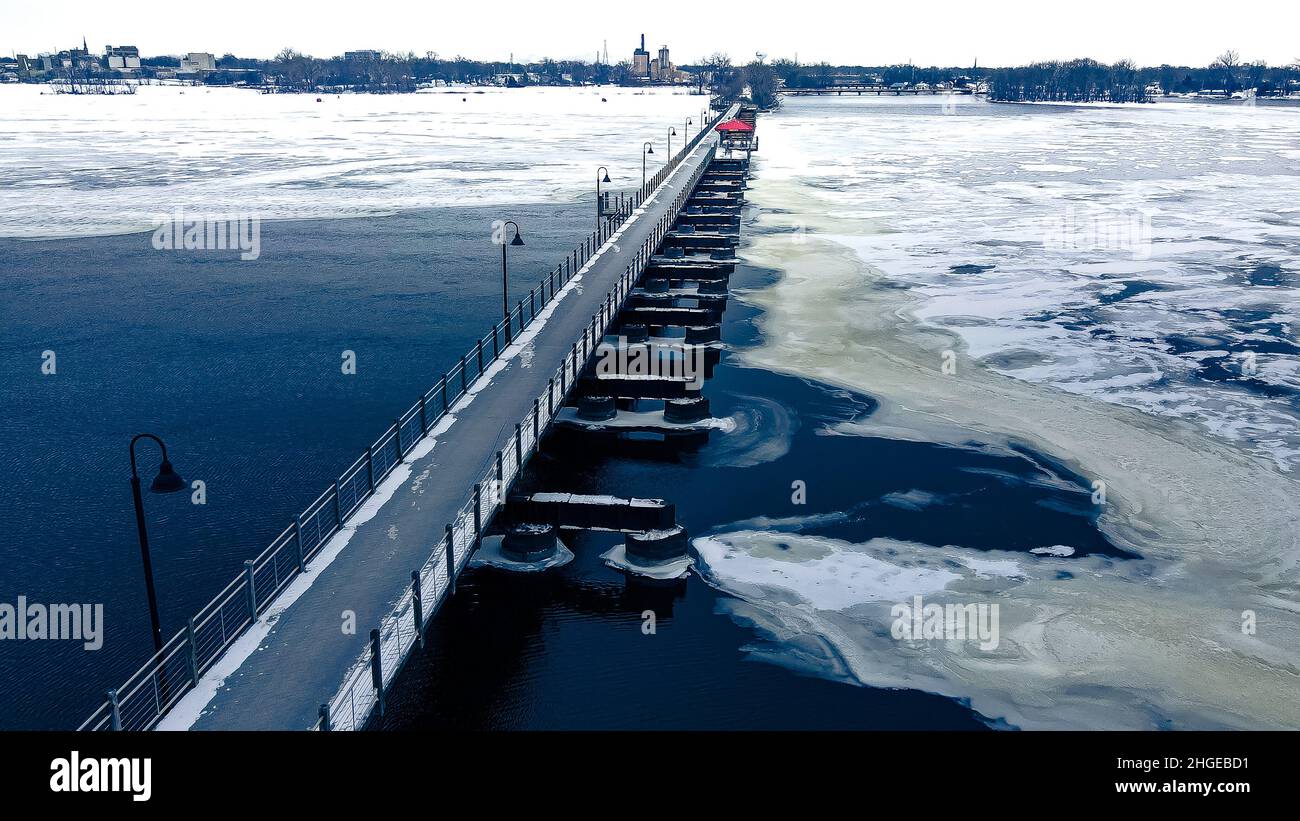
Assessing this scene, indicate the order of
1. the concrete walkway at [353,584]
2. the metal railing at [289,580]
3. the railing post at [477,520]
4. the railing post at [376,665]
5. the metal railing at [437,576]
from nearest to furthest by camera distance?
the concrete walkway at [353,584] < the metal railing at [437,576] < the railing post at [376,665] < the metal railing at [289,580] < the railing post at [477,520]

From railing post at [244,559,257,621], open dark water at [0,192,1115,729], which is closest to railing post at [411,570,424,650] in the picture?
open dark water at [0,192,1115,729]

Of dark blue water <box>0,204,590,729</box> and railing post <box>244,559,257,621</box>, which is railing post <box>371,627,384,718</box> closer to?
railing post <box>244,559,257,621</box>

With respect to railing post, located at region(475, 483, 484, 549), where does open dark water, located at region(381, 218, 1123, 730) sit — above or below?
below

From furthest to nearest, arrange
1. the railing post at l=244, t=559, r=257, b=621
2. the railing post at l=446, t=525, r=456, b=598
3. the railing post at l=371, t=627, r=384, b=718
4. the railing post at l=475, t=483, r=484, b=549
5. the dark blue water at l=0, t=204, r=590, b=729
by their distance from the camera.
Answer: the dark blue water at l=0, t=204, r=590, b=729 → the railing post at l=475, t=483, r=484, b=549 → the railing post at l=446, t=525, r=456, b=598 → the railing post at l=244, t=559, r=257, b=621 → the railing post at l=371, t=627, r=384, b=718

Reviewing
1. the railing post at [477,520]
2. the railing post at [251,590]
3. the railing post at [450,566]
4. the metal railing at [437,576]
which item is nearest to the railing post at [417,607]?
the metal railing at [437,576]

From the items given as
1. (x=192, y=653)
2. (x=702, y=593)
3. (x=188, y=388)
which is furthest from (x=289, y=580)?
(x=188, y=388)

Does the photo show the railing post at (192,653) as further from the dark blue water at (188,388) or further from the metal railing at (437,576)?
the dark blue water at (188,388)
